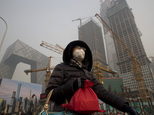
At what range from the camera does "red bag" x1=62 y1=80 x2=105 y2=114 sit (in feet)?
2.91

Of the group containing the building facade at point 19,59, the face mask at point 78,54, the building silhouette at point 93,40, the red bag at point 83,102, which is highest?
the building silhouette at point 93,40

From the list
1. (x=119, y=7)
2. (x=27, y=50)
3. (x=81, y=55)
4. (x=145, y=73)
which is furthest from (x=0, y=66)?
(x=119, y=7)

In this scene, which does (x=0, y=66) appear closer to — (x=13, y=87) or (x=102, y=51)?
(x=13, y=87)

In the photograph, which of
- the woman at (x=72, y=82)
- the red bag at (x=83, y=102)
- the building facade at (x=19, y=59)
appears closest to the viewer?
the red bag at (x=83, y=102)

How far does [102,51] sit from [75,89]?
7880 centimetres

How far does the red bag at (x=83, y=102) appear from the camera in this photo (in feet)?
2.91

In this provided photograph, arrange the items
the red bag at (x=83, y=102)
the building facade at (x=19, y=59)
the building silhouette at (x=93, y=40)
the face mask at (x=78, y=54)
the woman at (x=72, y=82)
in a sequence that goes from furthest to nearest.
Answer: the building silhouette at (x=93, y=40), the building facade at (x=19, y=59), the face mask at (x=78, y=54), the woman at (x=72, y=82), the red bag at (x=83, y=102)

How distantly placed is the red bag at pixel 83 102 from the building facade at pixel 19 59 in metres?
59.9

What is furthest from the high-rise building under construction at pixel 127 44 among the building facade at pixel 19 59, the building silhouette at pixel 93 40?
the building facade at pixel 19 59

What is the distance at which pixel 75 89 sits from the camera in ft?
3.24

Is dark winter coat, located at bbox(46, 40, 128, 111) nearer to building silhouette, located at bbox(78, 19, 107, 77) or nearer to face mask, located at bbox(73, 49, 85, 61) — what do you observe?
face mask, located at bbox(73, 49, 85, 61)

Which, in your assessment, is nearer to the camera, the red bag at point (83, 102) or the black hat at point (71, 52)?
the red bag at point (83, 102)

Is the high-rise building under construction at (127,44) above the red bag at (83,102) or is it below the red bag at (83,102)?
above

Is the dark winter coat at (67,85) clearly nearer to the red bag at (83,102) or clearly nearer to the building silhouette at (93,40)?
the red bag at (83,102)
